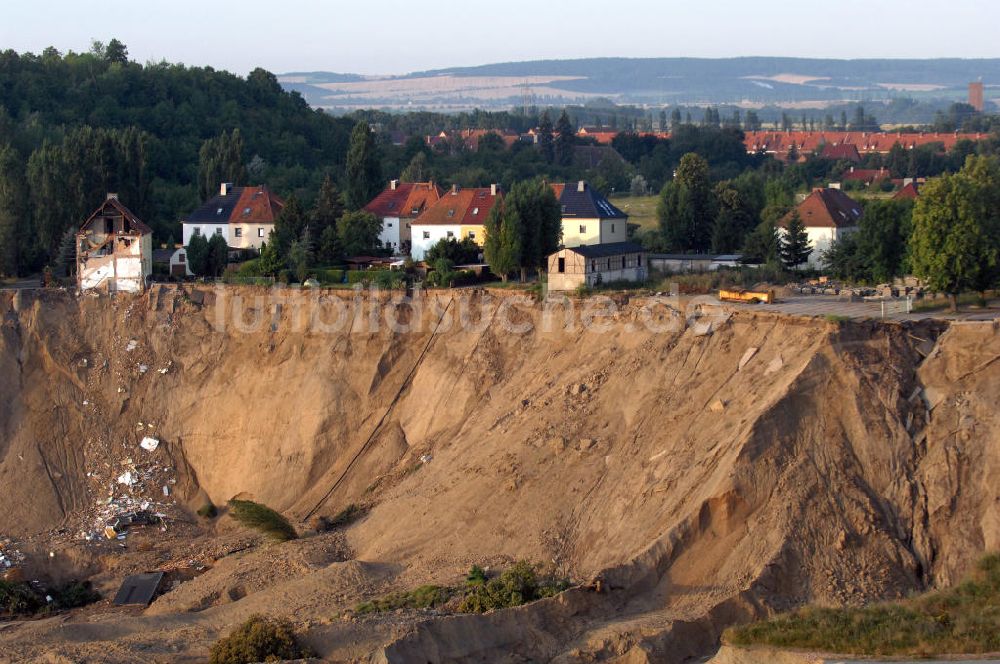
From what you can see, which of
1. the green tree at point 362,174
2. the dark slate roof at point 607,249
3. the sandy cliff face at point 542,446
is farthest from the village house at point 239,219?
the dark slate roof at point 607,249

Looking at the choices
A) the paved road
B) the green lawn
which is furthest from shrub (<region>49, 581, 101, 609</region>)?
the green lawn

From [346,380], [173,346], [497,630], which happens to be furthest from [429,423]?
[497,630]

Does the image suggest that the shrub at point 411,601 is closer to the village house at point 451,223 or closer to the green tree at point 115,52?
the village house at point 451,223

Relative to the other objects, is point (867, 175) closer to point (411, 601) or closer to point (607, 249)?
point (607, 249)

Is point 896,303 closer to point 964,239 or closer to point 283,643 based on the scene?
point 964,239

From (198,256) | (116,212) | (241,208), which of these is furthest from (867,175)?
(116,212)
